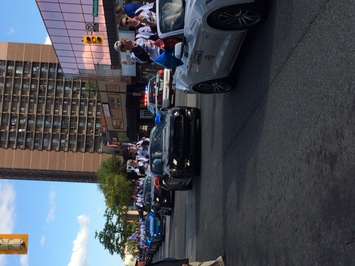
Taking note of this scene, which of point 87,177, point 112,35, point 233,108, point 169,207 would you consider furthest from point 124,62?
point 87,177

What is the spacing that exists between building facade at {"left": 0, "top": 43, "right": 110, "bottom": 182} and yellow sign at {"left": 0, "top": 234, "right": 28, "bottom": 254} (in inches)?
3132

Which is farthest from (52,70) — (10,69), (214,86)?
(214,86)

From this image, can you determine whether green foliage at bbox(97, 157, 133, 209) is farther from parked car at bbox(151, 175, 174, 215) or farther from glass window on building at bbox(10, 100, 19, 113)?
glass window on building at bbox(10, 100, 19, 113)

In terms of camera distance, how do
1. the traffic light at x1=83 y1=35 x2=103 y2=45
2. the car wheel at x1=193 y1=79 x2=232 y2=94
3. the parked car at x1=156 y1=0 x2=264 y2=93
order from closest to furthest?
the parked car at x1=156 y1=0 x2=264 y2=93 < the car wheel at x1=193 y1=79 x2=232 y2=94 < the traffic light at x1=83 y1=35 x2=103 y2=45

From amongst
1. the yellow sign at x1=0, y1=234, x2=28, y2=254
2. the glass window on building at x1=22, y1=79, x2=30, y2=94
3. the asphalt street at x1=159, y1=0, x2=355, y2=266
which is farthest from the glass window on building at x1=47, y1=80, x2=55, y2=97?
the asphalt street at x1=159, y1=0, x2=355, y2=266

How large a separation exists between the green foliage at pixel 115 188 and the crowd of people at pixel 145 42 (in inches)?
1572

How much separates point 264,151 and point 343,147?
116 inches

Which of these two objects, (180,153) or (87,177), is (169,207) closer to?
(180,153)

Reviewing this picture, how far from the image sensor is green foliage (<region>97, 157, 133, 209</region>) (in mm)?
53531

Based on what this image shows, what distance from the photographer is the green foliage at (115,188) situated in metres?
53.5

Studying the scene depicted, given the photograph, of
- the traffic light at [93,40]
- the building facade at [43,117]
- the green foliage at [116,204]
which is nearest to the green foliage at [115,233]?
the green foliage at [116,204]

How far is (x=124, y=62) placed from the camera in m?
40.5

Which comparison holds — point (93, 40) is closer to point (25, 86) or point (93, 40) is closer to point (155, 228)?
point (155, 228)

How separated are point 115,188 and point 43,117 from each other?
162 ft
